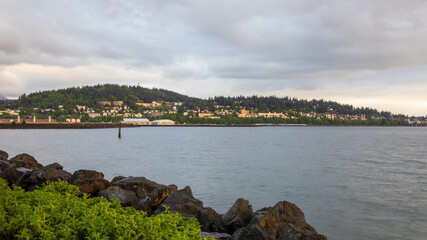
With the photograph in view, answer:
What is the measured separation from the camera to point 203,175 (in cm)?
3791

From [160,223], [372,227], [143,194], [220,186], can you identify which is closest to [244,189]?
[220,186]

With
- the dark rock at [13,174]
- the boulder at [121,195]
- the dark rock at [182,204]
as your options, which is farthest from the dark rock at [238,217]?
the dark rock at [13,174]

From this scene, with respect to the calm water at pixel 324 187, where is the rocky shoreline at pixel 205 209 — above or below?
above

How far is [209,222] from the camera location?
514 inches

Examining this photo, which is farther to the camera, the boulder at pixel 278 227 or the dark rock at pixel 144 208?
the dark rock at pixel 144 208

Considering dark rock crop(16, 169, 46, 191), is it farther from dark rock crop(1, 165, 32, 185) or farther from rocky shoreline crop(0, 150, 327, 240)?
dark rock crop(1, 165, 32, 185)

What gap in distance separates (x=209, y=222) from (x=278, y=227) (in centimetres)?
275

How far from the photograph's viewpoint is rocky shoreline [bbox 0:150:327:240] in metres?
10.7

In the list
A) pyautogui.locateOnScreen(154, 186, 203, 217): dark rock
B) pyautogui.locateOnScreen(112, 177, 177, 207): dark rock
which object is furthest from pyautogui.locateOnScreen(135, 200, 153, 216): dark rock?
pyautogui.locateOnScreen(112, 177, 177, 207): dark rock

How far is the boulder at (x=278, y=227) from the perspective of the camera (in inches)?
399

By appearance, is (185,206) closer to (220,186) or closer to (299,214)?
(299,214)

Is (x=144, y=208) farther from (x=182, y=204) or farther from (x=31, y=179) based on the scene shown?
(x=31, y=179)

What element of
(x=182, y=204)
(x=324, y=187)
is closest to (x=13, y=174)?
(x=182, y=204)

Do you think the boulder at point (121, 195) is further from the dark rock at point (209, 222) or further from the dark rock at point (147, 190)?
the dark rock at point (209, 222)
